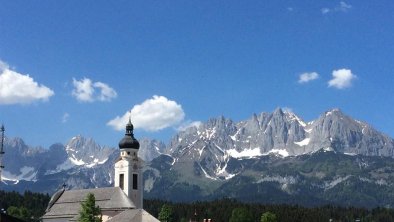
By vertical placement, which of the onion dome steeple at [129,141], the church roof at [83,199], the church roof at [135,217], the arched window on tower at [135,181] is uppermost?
the onion dome steeple at [129,141]

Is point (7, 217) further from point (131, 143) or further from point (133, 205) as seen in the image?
point (131, 143)

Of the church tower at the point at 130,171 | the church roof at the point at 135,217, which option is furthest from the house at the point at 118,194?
the church roof at the point at 135,217

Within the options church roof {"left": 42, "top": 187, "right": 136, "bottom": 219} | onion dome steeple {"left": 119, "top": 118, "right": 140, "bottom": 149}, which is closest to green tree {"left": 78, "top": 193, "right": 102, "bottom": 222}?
church roof {"left": 42, "top": 187, "right": 136, "bottom": 219}

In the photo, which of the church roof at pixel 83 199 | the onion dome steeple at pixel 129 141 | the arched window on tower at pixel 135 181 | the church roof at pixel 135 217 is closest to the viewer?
the church roof at pixel 135 217

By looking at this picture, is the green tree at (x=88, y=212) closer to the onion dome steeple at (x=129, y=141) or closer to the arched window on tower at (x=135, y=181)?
the arched window on tower at (x=135, y=181)

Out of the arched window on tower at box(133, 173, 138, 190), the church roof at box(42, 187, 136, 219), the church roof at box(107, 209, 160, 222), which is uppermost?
the arched window on tower at box(133, 173, 138, 190)

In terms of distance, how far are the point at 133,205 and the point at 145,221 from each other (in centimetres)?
2603

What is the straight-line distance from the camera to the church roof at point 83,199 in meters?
136

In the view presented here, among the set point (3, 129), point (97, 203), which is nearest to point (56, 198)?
point (97, 203)

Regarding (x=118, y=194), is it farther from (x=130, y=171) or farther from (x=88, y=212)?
(x=88, y=212)

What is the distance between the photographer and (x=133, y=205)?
440 ft

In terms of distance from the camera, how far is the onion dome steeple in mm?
150125

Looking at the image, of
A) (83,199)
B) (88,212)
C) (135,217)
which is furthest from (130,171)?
(135,217)

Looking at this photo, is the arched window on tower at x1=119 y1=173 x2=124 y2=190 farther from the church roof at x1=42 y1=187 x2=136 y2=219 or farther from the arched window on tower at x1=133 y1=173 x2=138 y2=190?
the church roof at x1=42 y1=187 x2=136 y2=219
